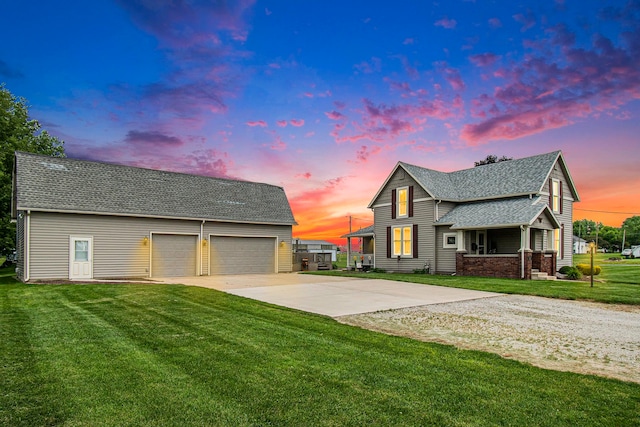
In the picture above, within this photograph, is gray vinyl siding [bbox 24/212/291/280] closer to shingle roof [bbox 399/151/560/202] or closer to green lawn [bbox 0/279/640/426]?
green lawn [bbox 0/279/640/426]

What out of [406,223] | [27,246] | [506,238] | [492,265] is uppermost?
[406,223]

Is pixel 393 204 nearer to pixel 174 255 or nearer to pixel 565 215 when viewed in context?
pixel 565 215

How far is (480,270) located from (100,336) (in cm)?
1866

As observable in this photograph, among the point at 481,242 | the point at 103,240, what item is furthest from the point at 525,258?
the point at 103,240

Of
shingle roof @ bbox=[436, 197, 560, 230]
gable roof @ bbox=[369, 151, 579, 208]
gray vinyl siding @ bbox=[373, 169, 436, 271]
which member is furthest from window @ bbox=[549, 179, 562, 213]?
gray vinyl siding @ bbox=[373, 169, 436, 271]

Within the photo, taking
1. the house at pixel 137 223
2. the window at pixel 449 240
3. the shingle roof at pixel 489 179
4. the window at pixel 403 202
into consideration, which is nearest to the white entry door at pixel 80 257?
the house at pixel 137 223

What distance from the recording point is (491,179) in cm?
2428

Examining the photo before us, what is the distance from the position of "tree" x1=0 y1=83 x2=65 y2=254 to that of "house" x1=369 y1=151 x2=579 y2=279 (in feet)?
79.0

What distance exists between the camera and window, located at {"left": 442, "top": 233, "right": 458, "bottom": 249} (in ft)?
74.5

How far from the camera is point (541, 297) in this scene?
42.5ft

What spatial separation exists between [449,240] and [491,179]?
4.84 m

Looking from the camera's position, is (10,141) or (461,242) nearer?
(461,242)

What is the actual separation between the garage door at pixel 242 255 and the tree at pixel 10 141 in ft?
47.8

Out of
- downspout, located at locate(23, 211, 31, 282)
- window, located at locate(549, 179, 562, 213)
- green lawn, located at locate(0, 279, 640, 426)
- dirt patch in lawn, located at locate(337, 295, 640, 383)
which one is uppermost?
window, located at locate(549, 179, 562, 213)
